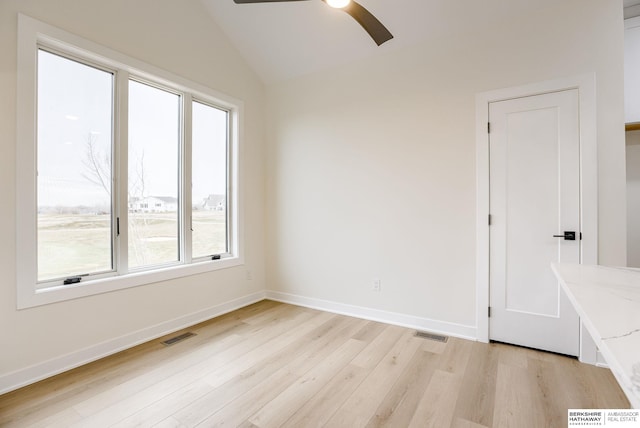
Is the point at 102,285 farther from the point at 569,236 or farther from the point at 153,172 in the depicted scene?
the point at 569,236

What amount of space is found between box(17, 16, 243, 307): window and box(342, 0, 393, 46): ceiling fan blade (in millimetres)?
2023

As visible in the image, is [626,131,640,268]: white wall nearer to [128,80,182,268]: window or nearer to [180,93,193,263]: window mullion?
[180,93,193,263]: window mullion

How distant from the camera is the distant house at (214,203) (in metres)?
3.54

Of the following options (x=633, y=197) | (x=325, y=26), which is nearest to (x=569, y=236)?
(x=633, y=197)

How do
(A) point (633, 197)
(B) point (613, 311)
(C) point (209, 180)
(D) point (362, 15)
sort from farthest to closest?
(C) point (209, 180)
(A) point (633, 197)
(D) point (362, 15)
(B) point (613, 311)

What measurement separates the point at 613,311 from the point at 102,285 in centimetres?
312

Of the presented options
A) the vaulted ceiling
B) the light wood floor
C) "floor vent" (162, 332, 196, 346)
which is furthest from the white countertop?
"floor vent" (162, 332, 196, 346)

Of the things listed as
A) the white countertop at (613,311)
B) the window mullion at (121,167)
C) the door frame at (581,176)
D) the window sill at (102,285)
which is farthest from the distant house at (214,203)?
the white countertop at (613,311)

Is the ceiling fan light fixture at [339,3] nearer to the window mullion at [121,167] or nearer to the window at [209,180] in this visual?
the window mullion at [121,167]

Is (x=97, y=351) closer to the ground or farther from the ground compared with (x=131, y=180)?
closer to the ground

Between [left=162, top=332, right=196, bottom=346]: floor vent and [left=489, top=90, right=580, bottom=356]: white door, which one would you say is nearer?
[left=489, top=90, right=580, bottom=356]: white door

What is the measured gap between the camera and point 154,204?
3.00 meters

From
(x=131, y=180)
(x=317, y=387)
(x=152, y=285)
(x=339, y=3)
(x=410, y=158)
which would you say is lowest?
(x=317, y=387)

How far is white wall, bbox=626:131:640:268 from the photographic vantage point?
2.92m
